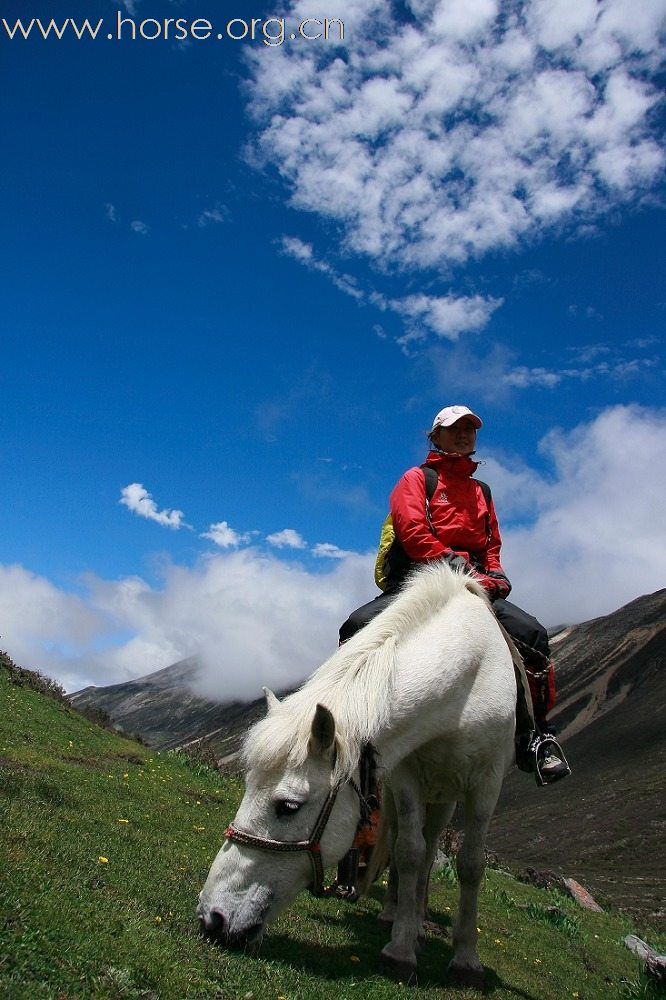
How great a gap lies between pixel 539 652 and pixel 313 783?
3128 mm

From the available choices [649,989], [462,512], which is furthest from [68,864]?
[649,989]

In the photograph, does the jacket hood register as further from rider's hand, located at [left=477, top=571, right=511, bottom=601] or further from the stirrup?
the stirrup

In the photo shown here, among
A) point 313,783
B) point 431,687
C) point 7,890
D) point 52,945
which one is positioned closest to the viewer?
point 52,945

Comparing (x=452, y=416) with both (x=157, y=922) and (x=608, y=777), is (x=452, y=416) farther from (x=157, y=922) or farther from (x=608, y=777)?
(x=608, y=777)

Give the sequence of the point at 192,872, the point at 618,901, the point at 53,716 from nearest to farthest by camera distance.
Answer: the point at 192,872, the point at 53,716, the point at 618,901

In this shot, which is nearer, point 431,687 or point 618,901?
point 431,687

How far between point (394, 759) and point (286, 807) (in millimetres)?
862

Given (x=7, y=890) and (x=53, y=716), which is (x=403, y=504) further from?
(x=53, y=716)

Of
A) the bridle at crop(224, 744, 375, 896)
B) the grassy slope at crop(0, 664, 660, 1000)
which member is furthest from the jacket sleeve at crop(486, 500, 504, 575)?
the grassy slope at crop(0, 664, 660, 1000)

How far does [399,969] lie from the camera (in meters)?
4.74

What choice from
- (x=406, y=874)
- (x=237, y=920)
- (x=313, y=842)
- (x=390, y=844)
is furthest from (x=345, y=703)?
(x=390, y=844)

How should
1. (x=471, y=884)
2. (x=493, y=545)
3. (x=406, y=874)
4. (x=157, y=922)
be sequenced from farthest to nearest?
(x=493, y=545), (x=471, y=884), (x=406, y=874), (x=157, y=922)

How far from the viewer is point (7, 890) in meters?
3.61

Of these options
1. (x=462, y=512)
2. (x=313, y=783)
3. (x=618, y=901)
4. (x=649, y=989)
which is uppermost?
(x=462, y=512)
